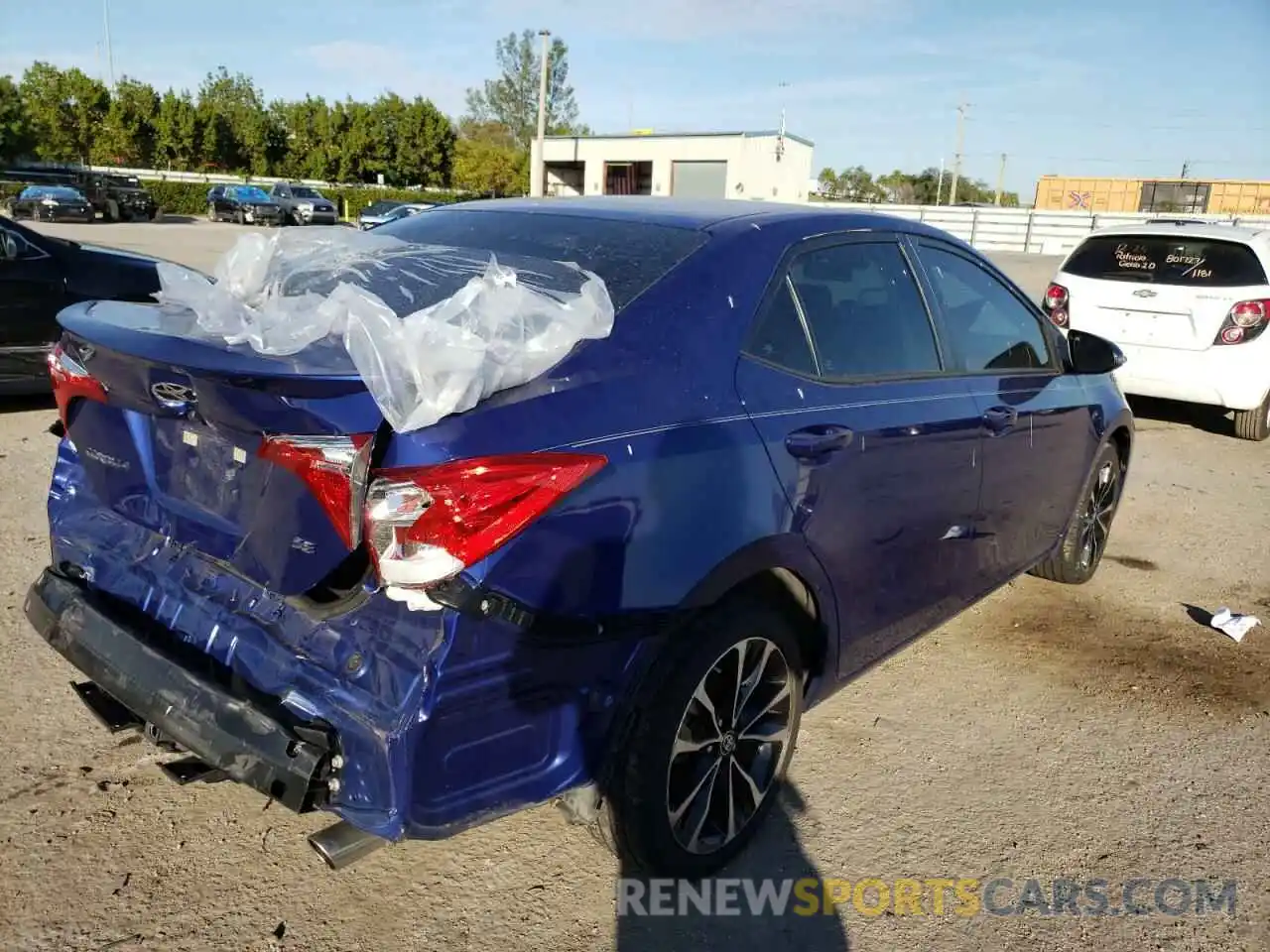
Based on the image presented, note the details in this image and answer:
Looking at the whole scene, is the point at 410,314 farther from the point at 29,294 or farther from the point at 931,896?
the point at 29,294

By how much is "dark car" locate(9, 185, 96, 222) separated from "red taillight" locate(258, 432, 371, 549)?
Answer: 36.2 metres

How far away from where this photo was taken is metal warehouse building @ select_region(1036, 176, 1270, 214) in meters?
58.6

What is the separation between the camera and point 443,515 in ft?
6.26

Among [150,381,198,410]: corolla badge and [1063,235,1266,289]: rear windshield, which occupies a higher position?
[1063,235,1266,289]: rear windshield

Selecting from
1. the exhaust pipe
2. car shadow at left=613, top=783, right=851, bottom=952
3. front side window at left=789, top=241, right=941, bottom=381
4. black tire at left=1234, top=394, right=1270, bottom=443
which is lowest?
car shadow at left=613, top=783, right=851, bottom=952

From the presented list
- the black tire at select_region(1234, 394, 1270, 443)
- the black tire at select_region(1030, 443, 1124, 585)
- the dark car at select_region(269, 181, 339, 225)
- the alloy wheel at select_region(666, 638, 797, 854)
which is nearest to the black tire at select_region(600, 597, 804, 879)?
the alloy wheel at select_region(666, 638, 797, 854)

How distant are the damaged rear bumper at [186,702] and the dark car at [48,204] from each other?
116ft

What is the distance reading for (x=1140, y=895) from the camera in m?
2.73

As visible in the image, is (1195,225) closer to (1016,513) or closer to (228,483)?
(1016,513)

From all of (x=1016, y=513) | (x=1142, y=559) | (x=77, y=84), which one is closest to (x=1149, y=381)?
(x=1142, y=559)

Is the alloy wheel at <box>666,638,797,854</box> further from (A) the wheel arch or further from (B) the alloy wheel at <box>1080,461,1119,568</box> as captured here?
(B) the alloy wheel at <box>1080,461,1119,568</box>

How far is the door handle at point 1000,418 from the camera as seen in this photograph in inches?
135

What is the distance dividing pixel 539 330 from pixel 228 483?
792 millimetres

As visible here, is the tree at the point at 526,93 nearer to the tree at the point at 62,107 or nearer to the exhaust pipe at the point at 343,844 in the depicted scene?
the tree at the point at 62,107
